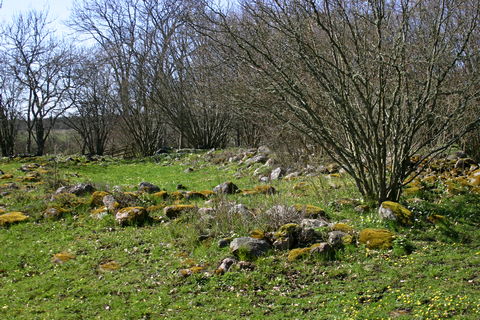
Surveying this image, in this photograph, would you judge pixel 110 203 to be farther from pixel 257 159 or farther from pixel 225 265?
pixel 257 159

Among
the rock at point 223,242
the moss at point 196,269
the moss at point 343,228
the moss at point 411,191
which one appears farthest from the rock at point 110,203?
the moss at point 411,191

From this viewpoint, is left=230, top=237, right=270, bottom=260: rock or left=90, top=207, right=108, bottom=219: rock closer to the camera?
left=230, top=237, right=270, bottom=260: rock

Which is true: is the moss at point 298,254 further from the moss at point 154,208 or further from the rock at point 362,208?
the moss at point 154,208

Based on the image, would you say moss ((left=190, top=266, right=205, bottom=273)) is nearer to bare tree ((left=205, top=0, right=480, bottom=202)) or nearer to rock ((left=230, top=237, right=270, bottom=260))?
rock ((left=230, top=237, right=270, bottom=260))

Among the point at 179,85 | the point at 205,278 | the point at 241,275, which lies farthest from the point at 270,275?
the point at 179,85

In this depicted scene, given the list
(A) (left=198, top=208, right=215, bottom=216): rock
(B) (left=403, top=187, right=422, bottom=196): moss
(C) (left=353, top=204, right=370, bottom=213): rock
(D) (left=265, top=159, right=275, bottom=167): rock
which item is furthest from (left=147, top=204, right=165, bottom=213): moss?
(D) (left=265, top=159, right=275, bottom=167): rock

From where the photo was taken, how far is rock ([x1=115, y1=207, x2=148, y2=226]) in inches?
285

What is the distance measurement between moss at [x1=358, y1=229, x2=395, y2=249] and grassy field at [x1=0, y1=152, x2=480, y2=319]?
0.11 m

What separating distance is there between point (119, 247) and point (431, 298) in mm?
4065

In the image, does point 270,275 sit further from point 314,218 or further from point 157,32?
point 157,32

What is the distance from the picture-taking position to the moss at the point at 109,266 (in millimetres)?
5536

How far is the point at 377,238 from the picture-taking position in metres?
5.43

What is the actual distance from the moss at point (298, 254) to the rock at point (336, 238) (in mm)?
335

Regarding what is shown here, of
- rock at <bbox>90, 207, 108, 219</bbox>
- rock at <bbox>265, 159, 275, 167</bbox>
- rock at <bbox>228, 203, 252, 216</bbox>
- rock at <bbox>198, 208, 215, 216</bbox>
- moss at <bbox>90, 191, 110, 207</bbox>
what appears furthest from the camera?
rock at <bbox>265, 159, 275, 167</bbox>
